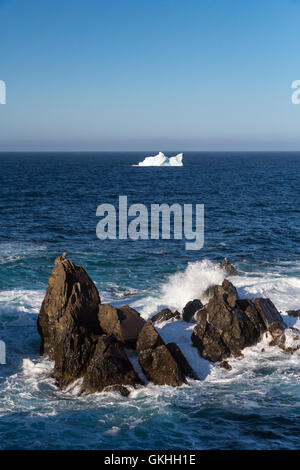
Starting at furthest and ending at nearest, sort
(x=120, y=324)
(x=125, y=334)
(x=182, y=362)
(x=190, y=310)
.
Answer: (x=190, y=310) < (x=125, y=334) < (x=120, y=324) < (x=182, y=362)

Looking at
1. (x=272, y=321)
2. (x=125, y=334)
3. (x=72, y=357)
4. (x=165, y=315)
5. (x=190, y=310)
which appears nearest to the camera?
(x=72, y=357)

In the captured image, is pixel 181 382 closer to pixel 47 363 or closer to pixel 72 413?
pixel 72 413

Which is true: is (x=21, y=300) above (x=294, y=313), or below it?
below

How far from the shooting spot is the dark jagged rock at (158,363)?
22.5 metres

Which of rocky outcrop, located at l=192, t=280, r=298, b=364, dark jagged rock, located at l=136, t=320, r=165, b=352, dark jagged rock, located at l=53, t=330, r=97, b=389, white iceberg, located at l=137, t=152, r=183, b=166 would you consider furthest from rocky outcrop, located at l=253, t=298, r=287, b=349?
white iceberg, located at l=137, t=152, r=183, b=166

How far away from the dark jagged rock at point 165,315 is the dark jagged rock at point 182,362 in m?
5.48

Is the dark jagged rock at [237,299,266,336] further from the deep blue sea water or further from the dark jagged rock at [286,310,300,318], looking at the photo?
the dark jagged rock at [286,310,300,318]

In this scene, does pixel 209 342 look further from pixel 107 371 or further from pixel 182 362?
pixel 107 371

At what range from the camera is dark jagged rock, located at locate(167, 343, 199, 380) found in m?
23.3

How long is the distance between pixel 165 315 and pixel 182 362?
6.21 m

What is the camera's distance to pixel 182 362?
928 inches

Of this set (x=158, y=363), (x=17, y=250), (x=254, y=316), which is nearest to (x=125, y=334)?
(x=158, y=363)

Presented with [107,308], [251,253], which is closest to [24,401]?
[107,308]

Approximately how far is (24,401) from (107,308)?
6227 mm
